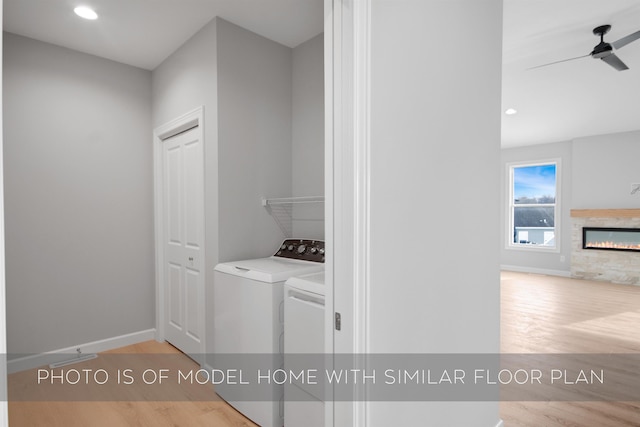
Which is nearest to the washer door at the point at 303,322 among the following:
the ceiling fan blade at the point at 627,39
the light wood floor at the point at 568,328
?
the light wood floor at the point at 568,328

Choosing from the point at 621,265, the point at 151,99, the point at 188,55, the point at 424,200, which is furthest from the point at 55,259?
the point at 621,265

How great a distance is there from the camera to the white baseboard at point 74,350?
2.87m

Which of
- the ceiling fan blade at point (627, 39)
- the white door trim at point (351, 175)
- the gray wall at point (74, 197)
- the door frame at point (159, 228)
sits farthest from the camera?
the door frame at point (159, 228)

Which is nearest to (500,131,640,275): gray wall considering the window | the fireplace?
the window

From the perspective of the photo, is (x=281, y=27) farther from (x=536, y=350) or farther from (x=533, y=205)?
(x=533, y=205)

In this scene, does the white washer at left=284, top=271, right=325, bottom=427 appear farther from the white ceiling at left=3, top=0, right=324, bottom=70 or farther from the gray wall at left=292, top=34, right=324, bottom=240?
the white ceiling at left=3, top=0, right=324, bottom=70

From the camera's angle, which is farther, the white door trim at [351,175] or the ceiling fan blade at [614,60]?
the ceiling fan blade at [614,60]

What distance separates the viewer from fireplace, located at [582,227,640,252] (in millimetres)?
6145

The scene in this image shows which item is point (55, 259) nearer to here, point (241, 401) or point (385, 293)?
point (241, 401)

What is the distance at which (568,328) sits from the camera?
3859 millimetres

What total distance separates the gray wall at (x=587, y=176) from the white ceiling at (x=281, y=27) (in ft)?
8.10

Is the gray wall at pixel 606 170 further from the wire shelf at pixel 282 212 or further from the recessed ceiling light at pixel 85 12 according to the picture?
the recessed ceiling light at pixel 85 12

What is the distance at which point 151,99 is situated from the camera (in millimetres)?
3539

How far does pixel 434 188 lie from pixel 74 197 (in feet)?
9.81
